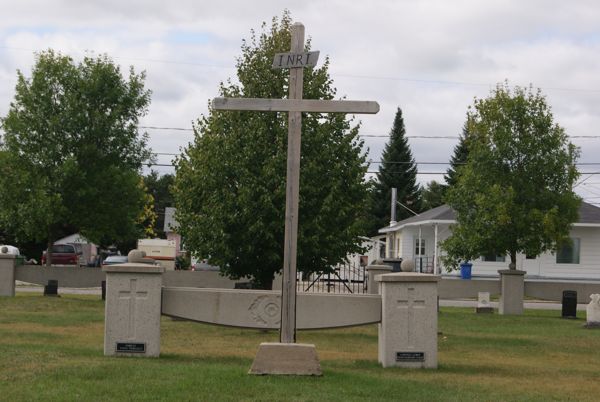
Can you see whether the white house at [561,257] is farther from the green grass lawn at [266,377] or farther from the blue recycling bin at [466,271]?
the green grass lawn at [266,377]

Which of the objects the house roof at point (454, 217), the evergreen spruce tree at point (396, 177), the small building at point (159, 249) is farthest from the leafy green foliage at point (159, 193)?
the house roof at point (454, 217)

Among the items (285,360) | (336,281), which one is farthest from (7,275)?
(285,360)

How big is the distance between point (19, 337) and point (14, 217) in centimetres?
1584

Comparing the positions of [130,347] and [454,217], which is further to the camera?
[454,217]

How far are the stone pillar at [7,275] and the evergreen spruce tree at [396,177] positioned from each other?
5081 centimetres

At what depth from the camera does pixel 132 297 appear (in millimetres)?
12406

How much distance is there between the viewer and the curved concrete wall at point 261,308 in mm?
12617

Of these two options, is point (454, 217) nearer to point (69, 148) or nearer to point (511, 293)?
point (511, 293)

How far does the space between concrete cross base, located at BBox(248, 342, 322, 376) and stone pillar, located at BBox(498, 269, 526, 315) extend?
735 inches

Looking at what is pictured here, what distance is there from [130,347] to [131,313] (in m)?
0.43

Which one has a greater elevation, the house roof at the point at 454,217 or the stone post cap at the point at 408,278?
the house roof at the point at 454,217

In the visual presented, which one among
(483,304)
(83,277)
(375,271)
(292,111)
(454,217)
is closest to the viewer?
(292,111)

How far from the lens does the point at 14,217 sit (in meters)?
30.5

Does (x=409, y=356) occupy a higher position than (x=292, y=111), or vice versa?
(x=292, y=111)
